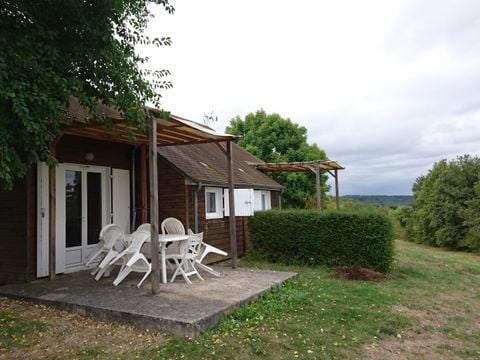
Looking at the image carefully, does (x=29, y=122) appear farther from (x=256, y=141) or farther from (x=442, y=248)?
(x=442, y=248)

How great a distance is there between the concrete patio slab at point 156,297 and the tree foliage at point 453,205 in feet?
59.2

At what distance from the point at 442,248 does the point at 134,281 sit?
21890 mm

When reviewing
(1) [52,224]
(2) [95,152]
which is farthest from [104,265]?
(2) [95,152]

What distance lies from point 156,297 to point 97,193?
391cm

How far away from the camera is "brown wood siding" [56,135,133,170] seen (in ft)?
25.1

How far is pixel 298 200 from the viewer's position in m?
20.2

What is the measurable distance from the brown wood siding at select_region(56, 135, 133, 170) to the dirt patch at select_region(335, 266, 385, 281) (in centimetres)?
575

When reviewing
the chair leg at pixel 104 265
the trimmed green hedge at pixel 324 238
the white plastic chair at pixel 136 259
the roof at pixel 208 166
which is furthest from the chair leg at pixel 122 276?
Answer: the trimmed green hedge at pixel 324 238

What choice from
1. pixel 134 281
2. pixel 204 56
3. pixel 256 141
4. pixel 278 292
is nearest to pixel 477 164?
pixel 256 141

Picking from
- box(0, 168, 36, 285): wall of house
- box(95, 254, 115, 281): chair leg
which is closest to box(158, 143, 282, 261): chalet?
box(95, 254, 115, 281): chair leg

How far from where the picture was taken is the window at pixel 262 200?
1324cm

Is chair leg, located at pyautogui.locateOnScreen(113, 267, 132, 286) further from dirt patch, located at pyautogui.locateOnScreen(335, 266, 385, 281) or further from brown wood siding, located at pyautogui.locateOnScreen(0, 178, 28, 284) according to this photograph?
dirt patch, located at pyautogui.locateOnScreen(335, 266, 385, 281)

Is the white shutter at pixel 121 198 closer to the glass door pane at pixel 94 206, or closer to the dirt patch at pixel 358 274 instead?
the glass door pane at pixel 94 206

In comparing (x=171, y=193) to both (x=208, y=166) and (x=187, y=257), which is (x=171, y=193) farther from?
(x=187, y=257)
